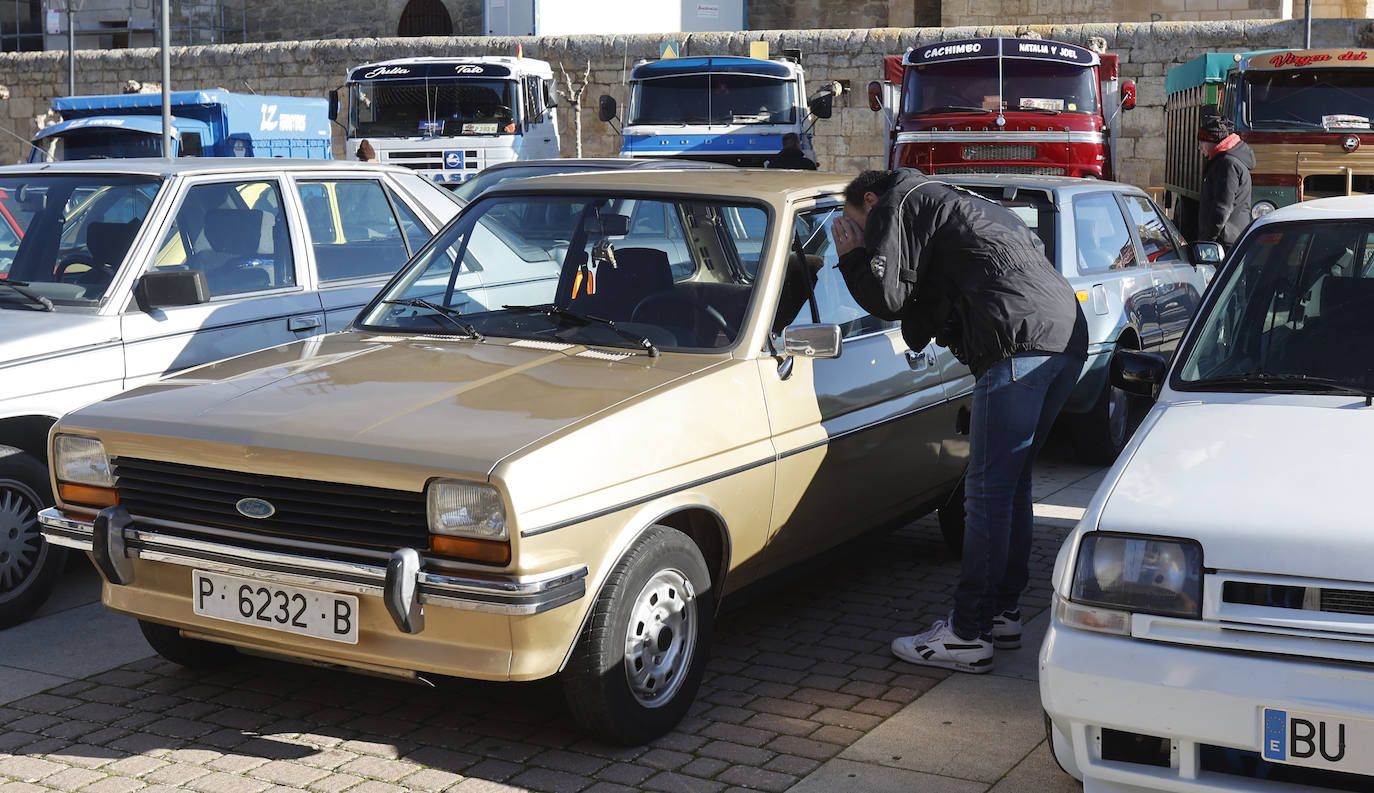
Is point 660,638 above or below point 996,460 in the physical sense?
below

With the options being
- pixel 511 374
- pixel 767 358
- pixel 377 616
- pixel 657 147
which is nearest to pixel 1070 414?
pixel 767 358

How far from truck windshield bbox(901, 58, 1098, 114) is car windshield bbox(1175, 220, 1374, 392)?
11.3 metres

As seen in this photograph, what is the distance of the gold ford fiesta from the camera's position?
3666 mm

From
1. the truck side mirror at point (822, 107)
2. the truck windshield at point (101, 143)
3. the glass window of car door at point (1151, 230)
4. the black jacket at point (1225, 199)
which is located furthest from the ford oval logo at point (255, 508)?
the truck windshield at point (101, 143)

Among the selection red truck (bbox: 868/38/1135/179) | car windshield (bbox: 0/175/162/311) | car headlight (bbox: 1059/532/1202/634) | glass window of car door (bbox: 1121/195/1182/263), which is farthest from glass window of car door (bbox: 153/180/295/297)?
red truck (bbox: 868/38/1135/179)

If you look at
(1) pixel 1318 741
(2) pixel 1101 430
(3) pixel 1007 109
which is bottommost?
(2) pixel 1101 430

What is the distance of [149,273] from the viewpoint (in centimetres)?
566

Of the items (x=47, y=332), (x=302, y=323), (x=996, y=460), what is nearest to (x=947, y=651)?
(x=996, y=460)

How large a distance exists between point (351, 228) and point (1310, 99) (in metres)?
10.9

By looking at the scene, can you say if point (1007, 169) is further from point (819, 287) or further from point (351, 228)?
point (819, 287)

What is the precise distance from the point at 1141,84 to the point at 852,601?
71.9 ft

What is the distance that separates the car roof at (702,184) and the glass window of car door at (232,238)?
1503 millimetres

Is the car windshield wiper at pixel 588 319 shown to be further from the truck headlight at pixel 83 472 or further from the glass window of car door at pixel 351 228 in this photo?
the glass window of car door at pixel 351 228

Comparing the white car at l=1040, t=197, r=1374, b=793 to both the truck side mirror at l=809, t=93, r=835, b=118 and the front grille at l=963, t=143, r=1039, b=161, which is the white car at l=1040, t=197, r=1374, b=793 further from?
the truck side mirror at l=809, t=93, r=835, b=118
